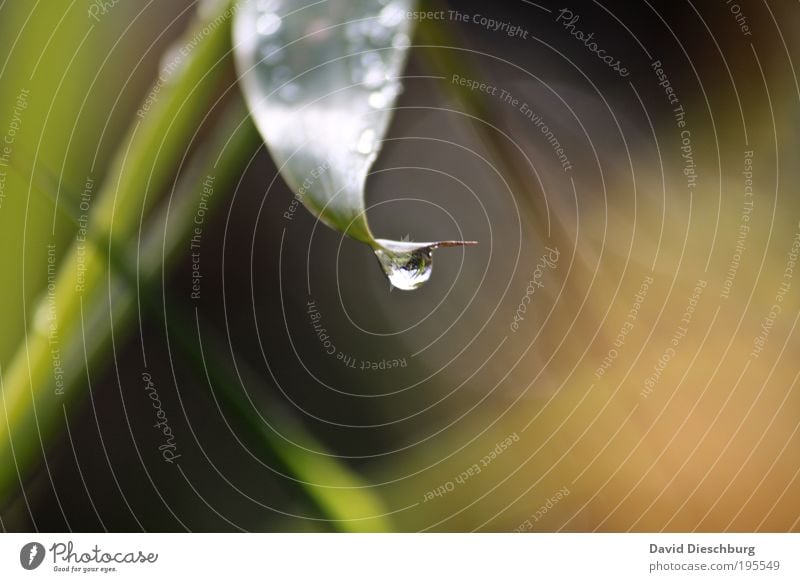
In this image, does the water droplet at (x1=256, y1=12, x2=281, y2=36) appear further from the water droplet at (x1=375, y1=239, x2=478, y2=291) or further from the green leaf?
the water droplet at (x1=375, y1=239, x2=478, y2=291)

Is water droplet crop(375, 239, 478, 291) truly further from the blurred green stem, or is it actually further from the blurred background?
the blurred green stem

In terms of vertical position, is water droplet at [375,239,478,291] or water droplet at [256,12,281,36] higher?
water droplet at [256,12,281,36]

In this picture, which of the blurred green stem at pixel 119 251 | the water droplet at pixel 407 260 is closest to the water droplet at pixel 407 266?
the water droplet at pixel 407 260

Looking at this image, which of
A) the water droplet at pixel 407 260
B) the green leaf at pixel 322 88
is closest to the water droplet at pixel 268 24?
the green leaf at pixel 322 88

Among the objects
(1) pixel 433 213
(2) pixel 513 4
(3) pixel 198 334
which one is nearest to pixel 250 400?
(3) pixel 198 334

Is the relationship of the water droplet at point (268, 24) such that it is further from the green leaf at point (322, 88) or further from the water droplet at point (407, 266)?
the water droplet at point (407, 266)

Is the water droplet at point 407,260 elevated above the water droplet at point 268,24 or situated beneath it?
situated beneath

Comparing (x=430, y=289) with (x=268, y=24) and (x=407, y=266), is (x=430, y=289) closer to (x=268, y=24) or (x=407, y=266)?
(x=407, y=266)

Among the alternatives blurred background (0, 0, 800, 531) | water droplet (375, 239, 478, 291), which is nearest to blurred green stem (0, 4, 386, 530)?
blurred background (0, 0, 800, 531)
